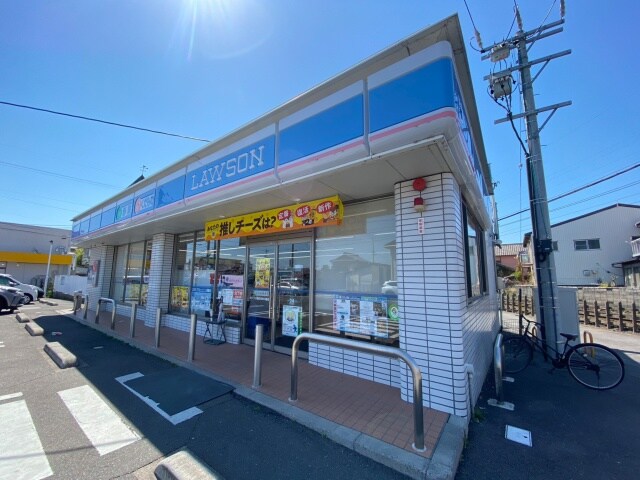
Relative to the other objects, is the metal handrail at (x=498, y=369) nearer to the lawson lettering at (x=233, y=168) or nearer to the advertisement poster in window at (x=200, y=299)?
the lawson lettering at (x=233, y=168)

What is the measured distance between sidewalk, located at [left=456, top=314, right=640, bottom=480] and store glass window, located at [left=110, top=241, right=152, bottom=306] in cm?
1052

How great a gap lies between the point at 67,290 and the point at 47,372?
796 inches

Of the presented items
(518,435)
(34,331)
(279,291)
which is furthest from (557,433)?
(34,331)

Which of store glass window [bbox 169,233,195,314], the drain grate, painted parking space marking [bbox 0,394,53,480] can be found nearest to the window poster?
the drain grate

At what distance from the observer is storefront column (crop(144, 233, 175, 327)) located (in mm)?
8805

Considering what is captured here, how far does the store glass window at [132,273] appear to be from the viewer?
10359 millimetres

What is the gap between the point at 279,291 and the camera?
246 inches

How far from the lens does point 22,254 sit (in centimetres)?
2581

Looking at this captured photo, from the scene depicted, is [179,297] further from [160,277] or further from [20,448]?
[20,448]

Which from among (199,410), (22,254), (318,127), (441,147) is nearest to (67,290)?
(22,254)

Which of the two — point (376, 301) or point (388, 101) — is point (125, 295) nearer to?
point (376, 301)

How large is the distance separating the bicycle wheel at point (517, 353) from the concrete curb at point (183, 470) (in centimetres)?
612

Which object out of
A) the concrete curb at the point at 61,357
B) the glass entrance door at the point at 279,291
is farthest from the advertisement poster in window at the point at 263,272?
the concrete curb at the point at 61,357

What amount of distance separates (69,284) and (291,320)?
2243 centimetres
